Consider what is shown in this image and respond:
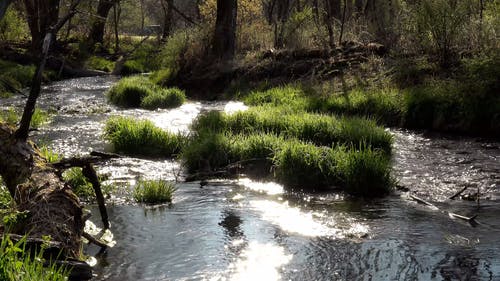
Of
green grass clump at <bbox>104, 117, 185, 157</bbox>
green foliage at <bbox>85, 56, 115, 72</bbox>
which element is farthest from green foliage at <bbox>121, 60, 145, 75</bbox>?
green grass clump at <bbox>104, 117, 185, 157</bbox>

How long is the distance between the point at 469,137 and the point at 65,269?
10.2 m

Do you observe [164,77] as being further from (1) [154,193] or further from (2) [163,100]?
(1) [154,193]

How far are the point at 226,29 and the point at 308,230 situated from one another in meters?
15.7

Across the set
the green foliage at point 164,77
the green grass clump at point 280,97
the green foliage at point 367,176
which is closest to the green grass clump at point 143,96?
the green grass clump at point 280,97

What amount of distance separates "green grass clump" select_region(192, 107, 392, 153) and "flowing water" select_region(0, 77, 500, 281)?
0.70m

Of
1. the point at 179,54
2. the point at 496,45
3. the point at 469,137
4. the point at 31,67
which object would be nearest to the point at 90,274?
the point at 469,137

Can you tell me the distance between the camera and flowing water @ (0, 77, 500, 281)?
20.0 ft

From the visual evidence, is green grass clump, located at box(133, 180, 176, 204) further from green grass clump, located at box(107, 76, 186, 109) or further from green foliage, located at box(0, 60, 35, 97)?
green foliage, located at box(0, 60, 35, 97)

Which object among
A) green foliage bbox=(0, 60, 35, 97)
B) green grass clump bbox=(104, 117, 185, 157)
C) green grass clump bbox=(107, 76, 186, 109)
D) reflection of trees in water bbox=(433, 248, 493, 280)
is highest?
green foliage bbox=(0, 60, 35, 97)

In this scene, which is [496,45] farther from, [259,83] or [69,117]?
[69,117]

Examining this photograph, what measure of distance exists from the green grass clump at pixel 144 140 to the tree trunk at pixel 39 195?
4470 millimetres

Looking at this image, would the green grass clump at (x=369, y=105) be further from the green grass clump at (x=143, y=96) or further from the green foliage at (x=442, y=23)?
the green grass clump at (x=143, y=96)

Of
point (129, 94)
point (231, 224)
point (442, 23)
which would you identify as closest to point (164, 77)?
point (129, 94)

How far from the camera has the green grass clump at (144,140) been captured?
11.8 meters
